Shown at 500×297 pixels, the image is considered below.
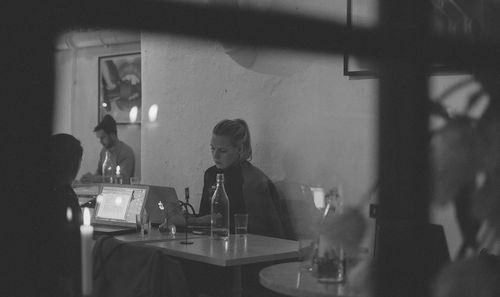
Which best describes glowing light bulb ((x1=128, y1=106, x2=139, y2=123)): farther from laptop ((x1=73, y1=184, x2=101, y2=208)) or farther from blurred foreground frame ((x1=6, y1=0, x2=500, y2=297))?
blurred foreground frame ((x1=6, y1=0, x2=500, y2=297))

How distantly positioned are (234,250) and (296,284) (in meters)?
0.91

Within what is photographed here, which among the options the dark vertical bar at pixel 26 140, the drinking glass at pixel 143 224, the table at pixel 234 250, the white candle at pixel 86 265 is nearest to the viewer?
the dark vertical bar at pixel 26 140

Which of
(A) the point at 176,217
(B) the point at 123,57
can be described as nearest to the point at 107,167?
(B) the point at 123,57

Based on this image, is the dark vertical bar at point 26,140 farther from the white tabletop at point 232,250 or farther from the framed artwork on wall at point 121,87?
the framed artwork on wall at point 121,87

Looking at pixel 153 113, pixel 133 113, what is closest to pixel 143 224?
pixel 153 113

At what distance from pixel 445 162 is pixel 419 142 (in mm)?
117

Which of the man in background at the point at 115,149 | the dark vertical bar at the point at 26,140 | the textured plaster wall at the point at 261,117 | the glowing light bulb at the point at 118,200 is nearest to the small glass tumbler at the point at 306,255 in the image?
the textured plaster wall at the point at 261,117

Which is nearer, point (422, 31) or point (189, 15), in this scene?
point (189, 15)

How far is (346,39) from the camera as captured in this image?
1.41 feet

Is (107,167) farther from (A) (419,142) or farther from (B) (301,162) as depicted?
(A) (419,142)

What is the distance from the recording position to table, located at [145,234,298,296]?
97.7 inches

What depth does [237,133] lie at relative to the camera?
353 centimetres

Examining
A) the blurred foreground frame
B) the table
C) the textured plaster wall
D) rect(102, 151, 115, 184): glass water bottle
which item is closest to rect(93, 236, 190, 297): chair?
the table

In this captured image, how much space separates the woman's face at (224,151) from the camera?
3.50 meters
